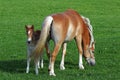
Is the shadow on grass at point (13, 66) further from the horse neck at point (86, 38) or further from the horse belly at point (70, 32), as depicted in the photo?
the horse neck at point (86, 38)

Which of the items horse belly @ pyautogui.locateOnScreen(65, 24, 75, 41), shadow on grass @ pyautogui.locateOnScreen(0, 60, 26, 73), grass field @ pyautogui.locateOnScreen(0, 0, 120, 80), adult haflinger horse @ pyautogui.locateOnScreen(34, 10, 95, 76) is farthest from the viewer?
shadow on grass @ pyautogui.locateOnScreen(0, 60, 26, 73)

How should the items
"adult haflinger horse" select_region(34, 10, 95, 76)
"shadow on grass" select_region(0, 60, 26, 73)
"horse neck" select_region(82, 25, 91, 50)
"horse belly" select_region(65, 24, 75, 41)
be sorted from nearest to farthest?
"adult haflinger horse" select_region(34, 10, 95, 76)
"horse belly" select_region(65, 24, 75, 41)
"shadow on grass" select_region(0, 60, 26, 73)
"horse neck" select_region(82, 25, 91, 50)

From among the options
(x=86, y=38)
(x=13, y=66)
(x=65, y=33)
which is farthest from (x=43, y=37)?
(x=13, y=66)

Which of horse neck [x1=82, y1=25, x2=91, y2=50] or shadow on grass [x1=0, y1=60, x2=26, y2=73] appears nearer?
shadow on grass [x1=0, y1=60, x2=26, y2=73]

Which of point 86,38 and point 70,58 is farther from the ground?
point 86,38

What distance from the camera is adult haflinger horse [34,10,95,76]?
11.9 metres

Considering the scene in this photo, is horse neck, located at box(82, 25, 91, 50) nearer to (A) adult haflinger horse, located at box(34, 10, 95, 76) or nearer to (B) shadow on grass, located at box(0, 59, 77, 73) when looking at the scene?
(A) adult haflinger horse, located at box(34, 10, 95, 76)

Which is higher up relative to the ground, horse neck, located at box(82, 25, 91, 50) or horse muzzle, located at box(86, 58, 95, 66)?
horse neck, located at box(82, 25, 91, 50)

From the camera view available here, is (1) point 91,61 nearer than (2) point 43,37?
No

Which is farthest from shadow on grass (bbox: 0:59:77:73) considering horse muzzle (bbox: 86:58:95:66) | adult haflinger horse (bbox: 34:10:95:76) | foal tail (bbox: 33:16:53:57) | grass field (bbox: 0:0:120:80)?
foal tail (bbox: 33:16:53:57)

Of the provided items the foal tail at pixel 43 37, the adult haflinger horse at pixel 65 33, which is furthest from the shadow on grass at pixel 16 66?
the foal tail at pixel 43 37

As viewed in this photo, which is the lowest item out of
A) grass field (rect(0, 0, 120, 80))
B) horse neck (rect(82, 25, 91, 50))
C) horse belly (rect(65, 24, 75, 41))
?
grass field (rect(0, 0, 120, 80))

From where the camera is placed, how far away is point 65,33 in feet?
40.2

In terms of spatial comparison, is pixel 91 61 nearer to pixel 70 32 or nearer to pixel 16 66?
pixel 70 32
